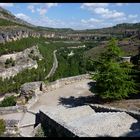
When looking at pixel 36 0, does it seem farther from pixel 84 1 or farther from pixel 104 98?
pixel 104 98

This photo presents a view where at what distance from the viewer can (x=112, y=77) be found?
18703mm

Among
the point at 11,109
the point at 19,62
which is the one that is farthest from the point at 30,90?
the point at 19,62

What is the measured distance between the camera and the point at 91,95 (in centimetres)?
2103

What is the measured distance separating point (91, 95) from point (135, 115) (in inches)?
247

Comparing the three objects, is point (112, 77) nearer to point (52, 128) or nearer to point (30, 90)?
point (52, 128)

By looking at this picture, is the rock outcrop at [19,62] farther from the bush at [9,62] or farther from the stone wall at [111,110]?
the stone wall at [111,110]

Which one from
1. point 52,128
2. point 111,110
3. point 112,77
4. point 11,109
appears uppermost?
point 112,77

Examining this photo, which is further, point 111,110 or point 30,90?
point 30,90

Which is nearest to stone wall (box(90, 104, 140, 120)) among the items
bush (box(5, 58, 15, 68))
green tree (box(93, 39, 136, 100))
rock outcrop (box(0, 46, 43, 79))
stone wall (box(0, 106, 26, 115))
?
green tree (box(93, 39, 136, 100))

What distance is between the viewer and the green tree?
60.4ft

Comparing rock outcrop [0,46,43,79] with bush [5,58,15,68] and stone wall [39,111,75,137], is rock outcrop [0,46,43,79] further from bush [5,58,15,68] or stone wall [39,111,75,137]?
stone wall [39,111,75,137]

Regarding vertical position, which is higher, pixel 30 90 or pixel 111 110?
pixel 111 110

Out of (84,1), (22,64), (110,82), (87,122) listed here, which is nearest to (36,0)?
(84,1)

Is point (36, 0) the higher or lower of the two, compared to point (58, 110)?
higher
